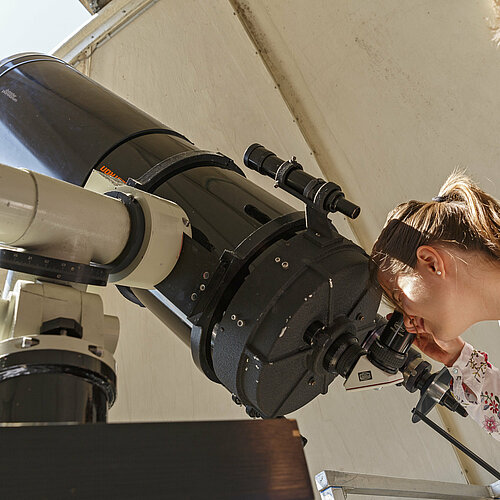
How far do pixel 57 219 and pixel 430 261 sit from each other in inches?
26.0

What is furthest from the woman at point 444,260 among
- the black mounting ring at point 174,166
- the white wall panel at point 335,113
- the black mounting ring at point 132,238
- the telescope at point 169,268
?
the white wall panel at point 335,113

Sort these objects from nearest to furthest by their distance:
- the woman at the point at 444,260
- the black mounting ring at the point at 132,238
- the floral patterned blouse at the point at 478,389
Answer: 1. the black mounting ring at the point at 132,238
2. the woman at the point at 444,260
3. the floral patterned blouse at the point at 478,389

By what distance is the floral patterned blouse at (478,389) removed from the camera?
1.13m

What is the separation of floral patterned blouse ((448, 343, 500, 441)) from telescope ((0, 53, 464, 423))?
21cm

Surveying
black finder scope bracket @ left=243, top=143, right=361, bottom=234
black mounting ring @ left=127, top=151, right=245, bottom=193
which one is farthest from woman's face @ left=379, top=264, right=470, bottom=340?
black mounting ring @ left=127, top=151, right=245, bottom=193

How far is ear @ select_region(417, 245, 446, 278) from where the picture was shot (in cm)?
97

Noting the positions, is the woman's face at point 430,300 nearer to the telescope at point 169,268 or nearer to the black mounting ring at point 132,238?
the telescope at point 169,268

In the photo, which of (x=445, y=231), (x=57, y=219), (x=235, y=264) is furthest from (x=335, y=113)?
(x=57, y=219)

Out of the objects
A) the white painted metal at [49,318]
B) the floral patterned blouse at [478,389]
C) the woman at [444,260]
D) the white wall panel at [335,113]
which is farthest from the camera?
the white wall panel at [335,113]

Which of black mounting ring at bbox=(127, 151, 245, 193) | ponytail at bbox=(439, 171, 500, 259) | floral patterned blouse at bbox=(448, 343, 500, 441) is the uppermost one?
black mounting ring at bbox=(127, 151, 245, 193)

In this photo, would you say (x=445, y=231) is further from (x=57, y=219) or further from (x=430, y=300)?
(x=57, y=219)

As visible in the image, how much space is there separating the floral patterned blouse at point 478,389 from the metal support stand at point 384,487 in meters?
A: 0.22

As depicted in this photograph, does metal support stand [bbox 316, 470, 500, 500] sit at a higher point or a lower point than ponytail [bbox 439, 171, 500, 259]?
lower

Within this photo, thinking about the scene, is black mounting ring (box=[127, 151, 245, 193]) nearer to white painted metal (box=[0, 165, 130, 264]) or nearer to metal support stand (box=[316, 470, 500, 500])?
white painted metal (box=[0, 165, 130, 264])
